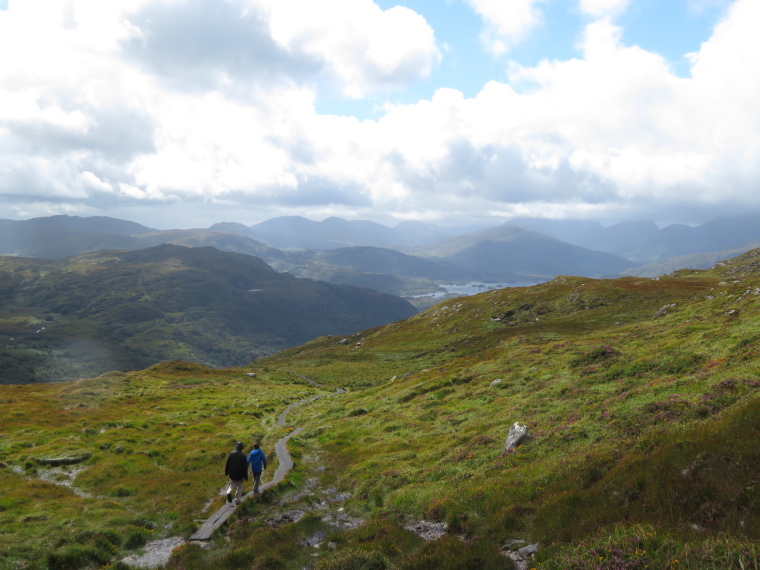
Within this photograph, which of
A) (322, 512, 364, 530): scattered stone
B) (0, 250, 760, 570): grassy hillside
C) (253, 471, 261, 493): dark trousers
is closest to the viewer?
(0, 250, 760, 570): grassy hillside

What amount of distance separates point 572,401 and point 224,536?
22.9 meters

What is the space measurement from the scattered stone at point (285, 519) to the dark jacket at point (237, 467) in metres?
3.13

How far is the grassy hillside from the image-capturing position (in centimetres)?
1002

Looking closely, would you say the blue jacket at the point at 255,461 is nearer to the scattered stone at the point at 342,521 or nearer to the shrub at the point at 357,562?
the scattered stone at the point at 342,521

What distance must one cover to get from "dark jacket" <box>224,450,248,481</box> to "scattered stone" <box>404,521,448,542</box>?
34.0 ft

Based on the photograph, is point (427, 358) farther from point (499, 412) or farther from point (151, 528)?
point (151, 528)

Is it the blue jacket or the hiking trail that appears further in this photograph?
the blue jacket

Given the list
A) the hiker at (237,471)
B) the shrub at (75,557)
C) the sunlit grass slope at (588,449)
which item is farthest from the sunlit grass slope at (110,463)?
the sunlit grass slope at (588,449)

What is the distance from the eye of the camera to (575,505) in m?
12.7

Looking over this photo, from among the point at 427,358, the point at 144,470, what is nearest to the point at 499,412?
the point at 144,470

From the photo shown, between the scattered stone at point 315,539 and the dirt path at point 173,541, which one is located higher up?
the scattered stone at point 315,539

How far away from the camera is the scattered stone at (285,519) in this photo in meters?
18.6

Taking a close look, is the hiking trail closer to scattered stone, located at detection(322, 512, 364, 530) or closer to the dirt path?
the dirt path

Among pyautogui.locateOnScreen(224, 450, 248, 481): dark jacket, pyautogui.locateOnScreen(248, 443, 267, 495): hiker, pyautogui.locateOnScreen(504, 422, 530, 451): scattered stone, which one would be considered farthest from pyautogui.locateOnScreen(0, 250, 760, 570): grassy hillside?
pyautogui.locateOnScreen(224, 450, 248, 481): dark jacket
